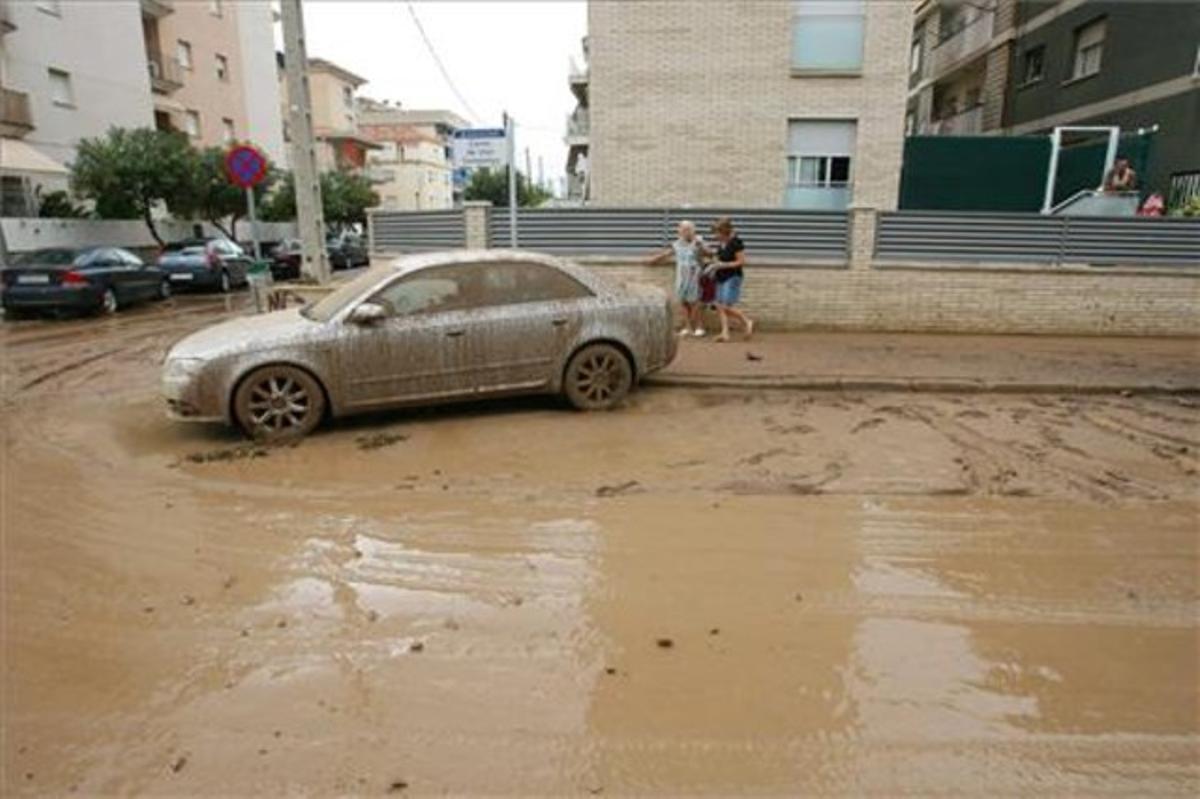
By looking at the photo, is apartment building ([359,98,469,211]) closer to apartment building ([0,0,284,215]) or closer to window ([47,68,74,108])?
apartment building ([0,0,284,215])

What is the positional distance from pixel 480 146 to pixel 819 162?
698cm

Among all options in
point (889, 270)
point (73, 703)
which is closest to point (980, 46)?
point (889, 270)

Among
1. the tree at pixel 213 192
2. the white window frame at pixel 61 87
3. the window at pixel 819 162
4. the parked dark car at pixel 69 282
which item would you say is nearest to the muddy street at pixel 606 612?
the window at pixel 819 162

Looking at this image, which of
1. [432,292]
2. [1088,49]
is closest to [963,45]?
[1088,49]

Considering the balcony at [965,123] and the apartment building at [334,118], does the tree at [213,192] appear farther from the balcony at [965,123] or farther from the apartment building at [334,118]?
the apartment building at [334,118]

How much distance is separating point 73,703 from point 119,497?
246cm

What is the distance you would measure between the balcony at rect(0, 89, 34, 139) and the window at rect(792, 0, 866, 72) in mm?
21007

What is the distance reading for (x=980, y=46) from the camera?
25.1 m

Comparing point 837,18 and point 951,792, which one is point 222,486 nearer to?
point 951,792

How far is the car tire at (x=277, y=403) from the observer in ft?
20.2

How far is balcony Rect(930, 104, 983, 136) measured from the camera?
25.3 metres

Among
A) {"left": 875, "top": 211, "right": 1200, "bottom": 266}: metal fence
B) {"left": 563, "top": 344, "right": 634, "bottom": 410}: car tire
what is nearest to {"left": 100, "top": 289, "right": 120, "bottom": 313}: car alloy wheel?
{"left": 563, "top": 344, "right": 634, "bottom": 410}: car tire

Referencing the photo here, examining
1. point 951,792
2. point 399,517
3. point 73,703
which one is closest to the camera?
point 951,792

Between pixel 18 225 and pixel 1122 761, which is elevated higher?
pixel 18 225
